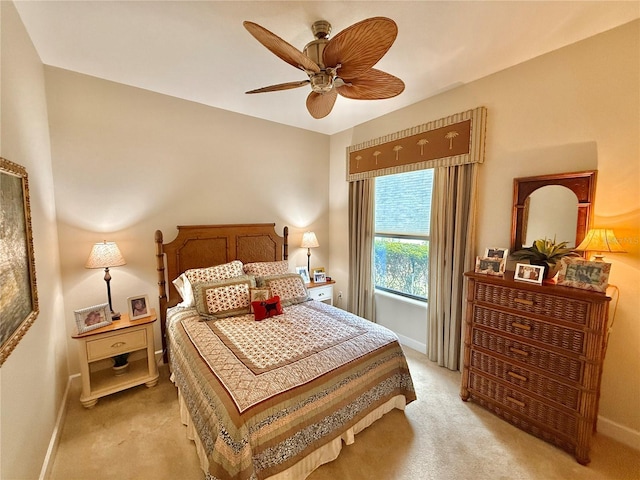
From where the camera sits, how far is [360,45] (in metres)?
1.35

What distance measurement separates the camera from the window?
3.00 m

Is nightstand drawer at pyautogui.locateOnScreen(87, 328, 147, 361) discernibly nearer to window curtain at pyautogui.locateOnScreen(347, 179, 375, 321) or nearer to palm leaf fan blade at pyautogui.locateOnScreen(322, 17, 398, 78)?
window curtain at pyautogui.locateOnScreen(347, 179, 375, 321)

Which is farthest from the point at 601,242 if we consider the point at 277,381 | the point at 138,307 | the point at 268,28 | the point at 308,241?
the point at 138,307

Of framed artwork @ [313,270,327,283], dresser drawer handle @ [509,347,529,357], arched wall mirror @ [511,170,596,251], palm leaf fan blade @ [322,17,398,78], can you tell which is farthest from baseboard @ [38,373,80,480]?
arched wall mirror @ [511,170,596,251]

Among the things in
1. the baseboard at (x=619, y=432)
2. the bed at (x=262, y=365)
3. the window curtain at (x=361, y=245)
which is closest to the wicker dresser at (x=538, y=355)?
the baseboard at (x=619, y=432)

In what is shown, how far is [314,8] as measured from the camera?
62.1 inches

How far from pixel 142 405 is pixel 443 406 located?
8.09ft

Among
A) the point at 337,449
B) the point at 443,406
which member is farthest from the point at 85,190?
the point at 443,406

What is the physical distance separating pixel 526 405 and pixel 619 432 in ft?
2.00

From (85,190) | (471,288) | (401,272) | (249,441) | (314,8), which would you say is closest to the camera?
(249,441)

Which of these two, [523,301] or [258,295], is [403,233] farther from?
[258,295]

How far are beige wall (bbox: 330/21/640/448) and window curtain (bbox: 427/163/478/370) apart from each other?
0.21m

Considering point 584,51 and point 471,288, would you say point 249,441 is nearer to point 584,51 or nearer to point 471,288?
point 471,288

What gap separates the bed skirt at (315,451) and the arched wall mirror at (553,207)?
5.62 ft
